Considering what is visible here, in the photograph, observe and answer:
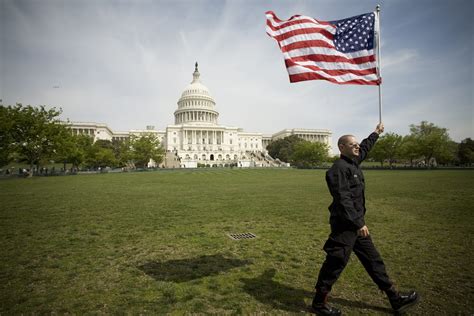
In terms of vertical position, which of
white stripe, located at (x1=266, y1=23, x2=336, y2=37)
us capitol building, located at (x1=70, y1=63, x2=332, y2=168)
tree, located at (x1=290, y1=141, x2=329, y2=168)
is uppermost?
us capitol building, located at (x1=70, y1=63, x2=332, y2=168)

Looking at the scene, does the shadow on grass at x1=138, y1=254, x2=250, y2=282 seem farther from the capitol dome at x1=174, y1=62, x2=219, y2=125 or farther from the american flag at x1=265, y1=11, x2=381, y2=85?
the capitol dome at x1=174, y1=62, x2=219, y2=125

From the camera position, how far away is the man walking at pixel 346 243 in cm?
397

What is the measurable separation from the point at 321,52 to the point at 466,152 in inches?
3468

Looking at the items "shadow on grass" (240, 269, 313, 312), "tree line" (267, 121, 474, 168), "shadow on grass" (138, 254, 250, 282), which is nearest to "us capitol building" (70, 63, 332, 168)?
"tree line" (267, 121, 474, 168)

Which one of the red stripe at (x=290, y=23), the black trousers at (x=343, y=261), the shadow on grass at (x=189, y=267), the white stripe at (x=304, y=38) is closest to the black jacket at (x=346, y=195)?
the black trousers at (x=343, y=261)

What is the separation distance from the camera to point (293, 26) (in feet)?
25.5

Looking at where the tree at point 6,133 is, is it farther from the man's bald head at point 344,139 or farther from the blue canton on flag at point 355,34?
Result: the man's bald head at point 344,139

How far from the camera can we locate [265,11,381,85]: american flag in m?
7.18

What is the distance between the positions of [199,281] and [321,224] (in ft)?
18.7

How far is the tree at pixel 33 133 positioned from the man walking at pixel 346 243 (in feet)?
167

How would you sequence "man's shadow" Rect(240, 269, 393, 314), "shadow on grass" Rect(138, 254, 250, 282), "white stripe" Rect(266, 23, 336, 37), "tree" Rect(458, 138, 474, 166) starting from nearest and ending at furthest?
"man's shadow" Rect(240, 269, 393, 314)
"shadow on grass" Rect(138, 254, 250, 282)
"white stripe" Rect(266, 23, 336, 37)
"tree" Rect(458, 138, 474, 166)

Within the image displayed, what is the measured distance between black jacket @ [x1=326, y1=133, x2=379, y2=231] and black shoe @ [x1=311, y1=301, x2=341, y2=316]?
1.17m

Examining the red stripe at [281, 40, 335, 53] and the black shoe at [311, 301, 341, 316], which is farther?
the red stripe at [281, 40, 335, 53]

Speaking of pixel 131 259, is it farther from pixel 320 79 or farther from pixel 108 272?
pixel 320 79
